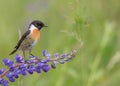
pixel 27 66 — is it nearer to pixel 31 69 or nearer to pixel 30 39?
pixel 31 69

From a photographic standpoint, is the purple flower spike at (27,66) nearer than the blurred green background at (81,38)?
Yes

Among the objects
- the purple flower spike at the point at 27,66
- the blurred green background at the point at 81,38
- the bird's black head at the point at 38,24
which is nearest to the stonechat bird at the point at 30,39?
the bird's black head at the point at 38,24

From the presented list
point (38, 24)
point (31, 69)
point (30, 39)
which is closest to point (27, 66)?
point (31, 69)

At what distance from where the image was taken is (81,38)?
15.8 ft

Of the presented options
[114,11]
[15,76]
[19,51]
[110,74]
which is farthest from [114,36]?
[15,76]

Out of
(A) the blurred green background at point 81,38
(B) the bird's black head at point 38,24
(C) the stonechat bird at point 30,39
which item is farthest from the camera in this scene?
(A) the blurred green background at point 81,38

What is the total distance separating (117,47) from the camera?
6.99 m

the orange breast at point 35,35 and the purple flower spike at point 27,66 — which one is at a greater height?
the orange breast at point 35,35

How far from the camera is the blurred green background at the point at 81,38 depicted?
5804mm

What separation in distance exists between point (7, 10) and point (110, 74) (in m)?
2.89

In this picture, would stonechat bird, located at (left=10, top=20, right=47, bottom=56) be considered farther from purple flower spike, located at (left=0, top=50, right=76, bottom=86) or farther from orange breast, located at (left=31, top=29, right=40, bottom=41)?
purple flower spike, located at (left=0, top=50, right=76, bottom=86)

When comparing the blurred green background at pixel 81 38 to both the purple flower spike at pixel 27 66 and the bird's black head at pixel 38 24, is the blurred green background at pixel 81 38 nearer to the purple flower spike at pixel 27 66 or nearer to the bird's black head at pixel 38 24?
the bird's black head at pixel 38 24

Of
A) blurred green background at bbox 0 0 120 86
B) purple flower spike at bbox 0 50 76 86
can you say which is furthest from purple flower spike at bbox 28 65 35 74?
blurred green background at bbox 0 0 120 86

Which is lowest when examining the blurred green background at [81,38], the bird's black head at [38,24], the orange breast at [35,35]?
the blurred green background at [81,38]
